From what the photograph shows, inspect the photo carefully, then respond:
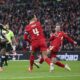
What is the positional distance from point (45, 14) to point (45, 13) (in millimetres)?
237

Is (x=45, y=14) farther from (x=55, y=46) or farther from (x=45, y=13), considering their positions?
(x=55, y=46)

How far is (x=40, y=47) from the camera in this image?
2041 centimetres

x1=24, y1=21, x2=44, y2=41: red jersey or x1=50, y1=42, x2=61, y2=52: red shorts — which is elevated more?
x1=24, y1=21, x2=44, y2=41: red jersey

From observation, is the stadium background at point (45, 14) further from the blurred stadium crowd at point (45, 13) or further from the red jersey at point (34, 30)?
the red jersey at point (34, 30)

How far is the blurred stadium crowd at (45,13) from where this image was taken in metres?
38.3

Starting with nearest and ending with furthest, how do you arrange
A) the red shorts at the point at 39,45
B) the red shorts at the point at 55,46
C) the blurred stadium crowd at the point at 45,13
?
the red shorts at the point at 39,45 < the red shorts at the point at 55,46 < the blurred stadium crowd at the point at 45,13

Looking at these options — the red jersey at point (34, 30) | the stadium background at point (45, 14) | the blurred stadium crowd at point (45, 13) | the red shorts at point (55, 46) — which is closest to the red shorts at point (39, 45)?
the red jersey at point (34, 30)

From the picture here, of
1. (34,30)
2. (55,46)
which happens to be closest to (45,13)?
(55,46)

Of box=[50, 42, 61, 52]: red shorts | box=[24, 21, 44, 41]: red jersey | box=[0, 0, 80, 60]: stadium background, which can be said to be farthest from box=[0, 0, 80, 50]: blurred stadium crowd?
box=[24, 21, 44, 41]: red jersey

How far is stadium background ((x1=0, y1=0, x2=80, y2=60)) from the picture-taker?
38125 millimetres

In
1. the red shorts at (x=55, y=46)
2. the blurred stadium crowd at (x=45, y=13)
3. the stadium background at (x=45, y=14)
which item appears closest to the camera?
the red shorts at (x=55, y=46)

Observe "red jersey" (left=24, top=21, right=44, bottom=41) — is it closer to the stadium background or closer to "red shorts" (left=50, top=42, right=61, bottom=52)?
"red shorts" (left=50, top=42, right=61, bottom=52)

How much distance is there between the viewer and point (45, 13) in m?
41.0

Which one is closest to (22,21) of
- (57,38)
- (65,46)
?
(65,46)
